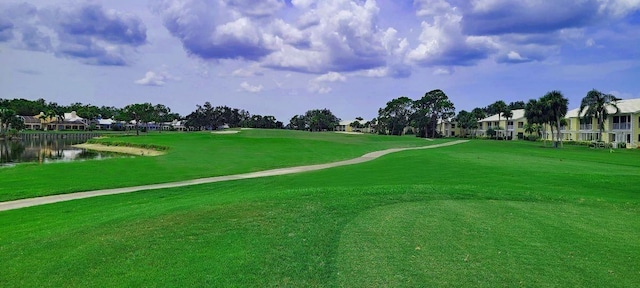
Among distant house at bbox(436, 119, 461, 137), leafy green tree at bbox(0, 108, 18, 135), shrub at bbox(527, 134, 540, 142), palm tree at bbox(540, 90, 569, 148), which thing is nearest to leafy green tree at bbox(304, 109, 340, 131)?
distant house at bbox(436, 119, 461, 137)

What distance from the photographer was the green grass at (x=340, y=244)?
23.4 ft

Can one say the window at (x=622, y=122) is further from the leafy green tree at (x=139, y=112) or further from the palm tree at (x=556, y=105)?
the leafy green tree at (x=139, y=112)

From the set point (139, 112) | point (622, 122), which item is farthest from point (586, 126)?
point (139, 112)

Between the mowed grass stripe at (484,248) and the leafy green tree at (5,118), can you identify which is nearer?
the mowed grass stripe at (484,248)

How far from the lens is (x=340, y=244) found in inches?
348

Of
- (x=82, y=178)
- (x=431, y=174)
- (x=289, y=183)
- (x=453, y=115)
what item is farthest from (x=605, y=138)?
(x=82, y=178)

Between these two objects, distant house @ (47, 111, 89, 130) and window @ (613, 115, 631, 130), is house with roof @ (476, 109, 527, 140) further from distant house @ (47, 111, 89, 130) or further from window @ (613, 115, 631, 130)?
distant house @ (47, 111, 89, 130)

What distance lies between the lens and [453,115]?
135 meters

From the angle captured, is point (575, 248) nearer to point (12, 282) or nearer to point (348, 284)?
point (348, 284)

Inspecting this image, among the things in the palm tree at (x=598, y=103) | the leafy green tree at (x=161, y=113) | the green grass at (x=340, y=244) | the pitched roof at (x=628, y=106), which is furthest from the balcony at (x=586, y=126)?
the leafy green tree at (x=161, y=113)

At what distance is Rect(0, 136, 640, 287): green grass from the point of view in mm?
7145

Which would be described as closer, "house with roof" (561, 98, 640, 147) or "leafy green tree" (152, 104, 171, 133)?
"house with roof" (561, 98, 640, 147)

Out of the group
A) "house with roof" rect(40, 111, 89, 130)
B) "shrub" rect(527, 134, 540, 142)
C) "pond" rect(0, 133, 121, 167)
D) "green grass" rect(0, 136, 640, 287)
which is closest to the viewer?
"green grass" rect(0, 136, 640, 287)

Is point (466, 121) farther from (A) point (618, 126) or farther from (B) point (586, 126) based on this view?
(A) point (618, 126)
